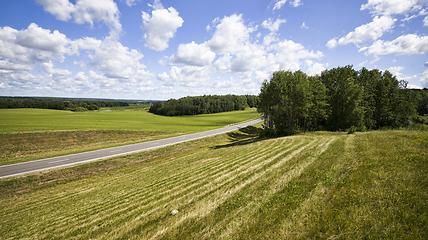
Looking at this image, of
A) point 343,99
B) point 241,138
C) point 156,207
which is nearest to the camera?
point 156,207

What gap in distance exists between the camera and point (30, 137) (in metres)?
32.9

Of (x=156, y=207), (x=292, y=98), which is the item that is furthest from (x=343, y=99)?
(x=156, y=207)

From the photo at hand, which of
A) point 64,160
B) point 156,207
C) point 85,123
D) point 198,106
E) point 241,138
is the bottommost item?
point 64,160

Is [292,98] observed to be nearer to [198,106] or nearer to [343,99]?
[343,99]

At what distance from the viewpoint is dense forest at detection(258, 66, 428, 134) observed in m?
33.2

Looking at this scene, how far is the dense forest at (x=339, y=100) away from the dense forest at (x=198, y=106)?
9017cm

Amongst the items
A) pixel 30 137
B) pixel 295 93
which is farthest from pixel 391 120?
pixel 30 137

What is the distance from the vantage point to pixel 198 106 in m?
130

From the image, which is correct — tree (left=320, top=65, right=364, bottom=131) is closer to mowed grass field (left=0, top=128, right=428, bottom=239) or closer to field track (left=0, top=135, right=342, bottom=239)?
mowed grass field (left=0, top=128, right=428, bottom=239)

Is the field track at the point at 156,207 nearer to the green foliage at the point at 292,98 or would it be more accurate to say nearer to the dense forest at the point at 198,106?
the green foliage at the point at 292,98

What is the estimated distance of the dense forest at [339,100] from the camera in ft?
109

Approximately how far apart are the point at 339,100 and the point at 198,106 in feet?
335

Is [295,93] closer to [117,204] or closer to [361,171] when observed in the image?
[361,171]

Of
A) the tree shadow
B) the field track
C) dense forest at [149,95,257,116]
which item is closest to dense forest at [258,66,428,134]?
the tree shadow
